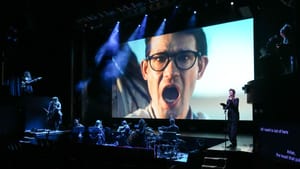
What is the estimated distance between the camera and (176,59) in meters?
10.4

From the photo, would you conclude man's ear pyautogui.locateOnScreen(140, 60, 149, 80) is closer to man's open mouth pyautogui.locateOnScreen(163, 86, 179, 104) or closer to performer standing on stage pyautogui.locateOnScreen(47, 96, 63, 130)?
man's open mouth pyautogui.locateOnScreen(163, 86, 179, 104)

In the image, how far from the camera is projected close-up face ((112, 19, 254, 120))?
8930 mm

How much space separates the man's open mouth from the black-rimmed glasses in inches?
30.0

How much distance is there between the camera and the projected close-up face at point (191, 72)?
893cm

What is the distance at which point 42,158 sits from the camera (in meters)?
7.76

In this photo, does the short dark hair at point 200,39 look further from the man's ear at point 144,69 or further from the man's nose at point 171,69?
the man's ear at point 144,69

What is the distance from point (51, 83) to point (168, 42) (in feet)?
17.8

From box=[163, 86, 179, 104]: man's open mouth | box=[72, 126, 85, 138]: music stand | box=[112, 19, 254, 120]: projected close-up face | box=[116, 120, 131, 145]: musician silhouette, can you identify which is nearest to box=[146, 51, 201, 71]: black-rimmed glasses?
box=[112, 19, 254, 120]: projected close-up face

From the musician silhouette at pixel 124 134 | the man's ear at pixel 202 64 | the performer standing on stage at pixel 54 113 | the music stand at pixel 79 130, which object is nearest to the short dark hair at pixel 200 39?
the man's ear at pixel 202 64

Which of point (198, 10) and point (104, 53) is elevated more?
point (198, 10)

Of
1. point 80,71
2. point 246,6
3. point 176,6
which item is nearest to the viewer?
point 246,6

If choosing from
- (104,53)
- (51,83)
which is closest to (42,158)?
(51,83)

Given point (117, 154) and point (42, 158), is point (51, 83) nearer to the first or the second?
point (42, 158)

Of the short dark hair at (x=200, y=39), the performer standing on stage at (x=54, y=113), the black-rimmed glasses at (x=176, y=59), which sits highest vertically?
the short dark hair at (x=200, y=39)
